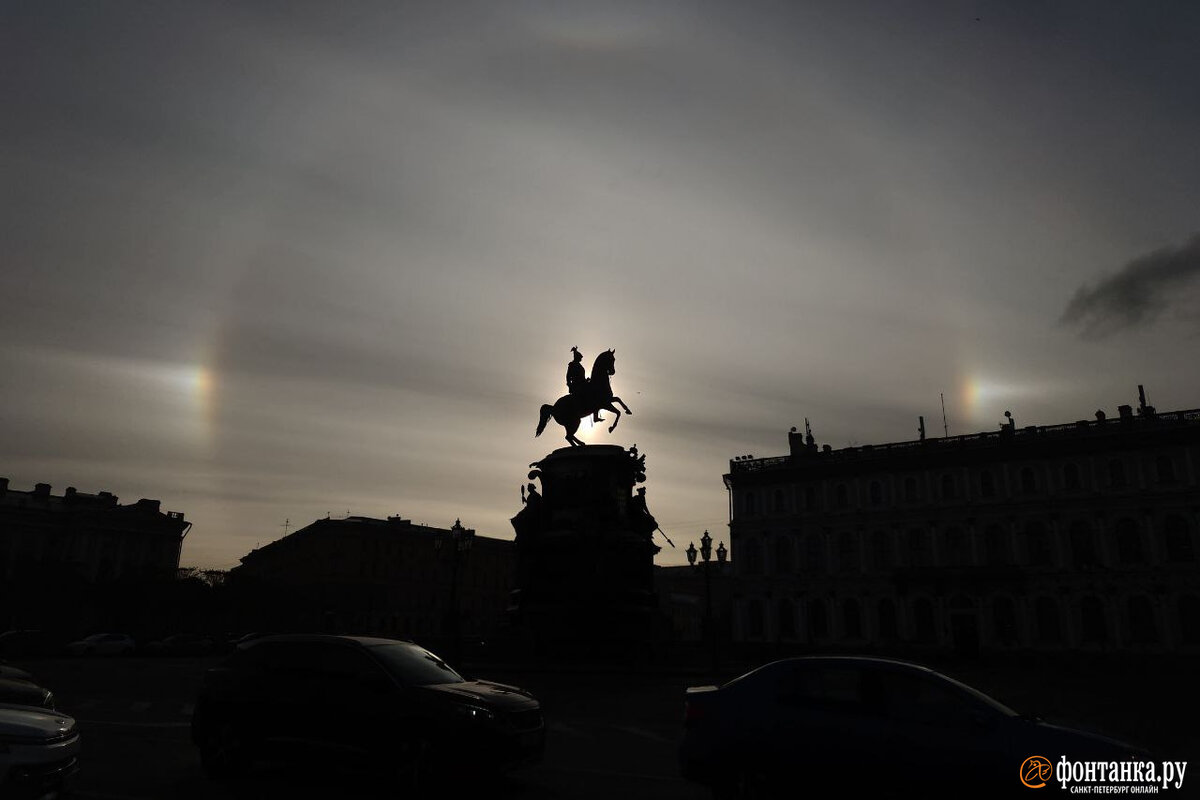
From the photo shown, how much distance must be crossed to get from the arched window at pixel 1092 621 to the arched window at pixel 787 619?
17672 millimetres

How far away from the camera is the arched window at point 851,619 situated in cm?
5259

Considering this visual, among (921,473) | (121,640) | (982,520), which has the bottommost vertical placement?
(121,640)

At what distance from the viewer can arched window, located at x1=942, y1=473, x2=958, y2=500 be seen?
51844mm

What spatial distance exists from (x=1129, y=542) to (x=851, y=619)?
17403 millimetres

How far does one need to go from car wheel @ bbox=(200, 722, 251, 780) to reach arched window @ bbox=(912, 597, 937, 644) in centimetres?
4997

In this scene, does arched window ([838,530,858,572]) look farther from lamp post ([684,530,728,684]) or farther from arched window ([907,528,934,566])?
lamp post ([684,530,728,684])

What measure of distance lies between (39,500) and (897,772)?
98.0 m

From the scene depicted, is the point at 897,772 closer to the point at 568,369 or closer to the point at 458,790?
the point at 458,790

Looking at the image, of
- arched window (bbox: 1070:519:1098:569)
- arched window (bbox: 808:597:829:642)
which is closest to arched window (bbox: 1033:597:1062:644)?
arched window (bbox: 1070:519:1098:569)

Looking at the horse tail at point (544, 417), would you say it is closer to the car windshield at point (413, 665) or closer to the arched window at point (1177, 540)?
the car windshield at point (413, 665)

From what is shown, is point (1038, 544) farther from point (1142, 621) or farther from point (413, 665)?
point (413, 665)

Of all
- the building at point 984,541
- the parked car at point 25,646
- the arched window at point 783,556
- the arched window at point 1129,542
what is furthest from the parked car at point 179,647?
the arched window at point 1129,542

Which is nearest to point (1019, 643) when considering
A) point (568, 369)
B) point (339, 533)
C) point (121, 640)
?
point (568, 369)

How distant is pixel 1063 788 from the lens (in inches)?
229
